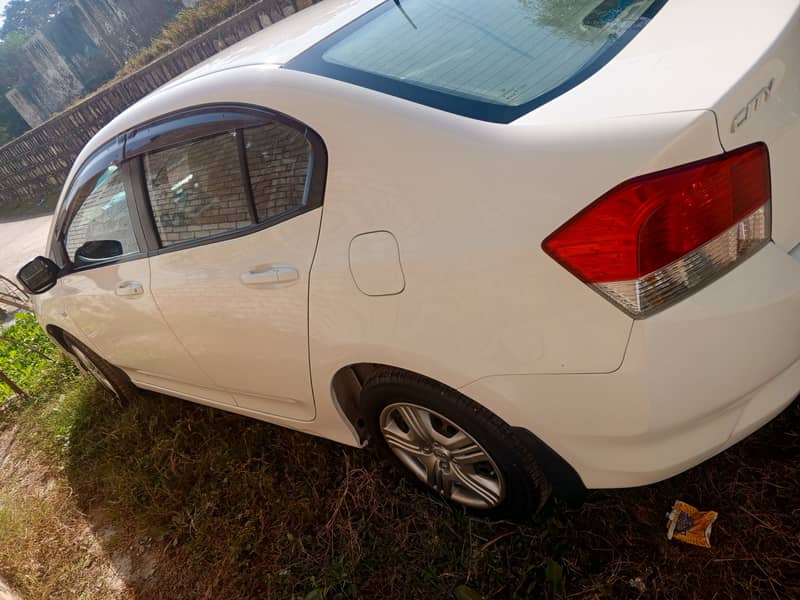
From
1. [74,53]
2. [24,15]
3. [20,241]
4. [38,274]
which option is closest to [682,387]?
[38,274]

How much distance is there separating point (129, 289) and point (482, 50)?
1.76 metres

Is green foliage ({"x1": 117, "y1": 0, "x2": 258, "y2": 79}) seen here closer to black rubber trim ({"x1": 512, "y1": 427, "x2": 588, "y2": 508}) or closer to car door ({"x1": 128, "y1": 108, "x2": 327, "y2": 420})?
car door ({"x1": 128, "y1": 108, "x2": 327, "y2": 420})

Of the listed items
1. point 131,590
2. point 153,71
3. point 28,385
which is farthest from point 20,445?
point 153,71

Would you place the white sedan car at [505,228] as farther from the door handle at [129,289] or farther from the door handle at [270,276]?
the door handle at [129,289]

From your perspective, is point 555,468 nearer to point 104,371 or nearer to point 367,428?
point 367,428

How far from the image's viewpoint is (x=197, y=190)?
194 cm

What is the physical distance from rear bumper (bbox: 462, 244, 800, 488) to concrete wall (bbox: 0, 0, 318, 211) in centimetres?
1095

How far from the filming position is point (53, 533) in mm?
2729

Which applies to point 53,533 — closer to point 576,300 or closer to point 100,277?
point 100,277

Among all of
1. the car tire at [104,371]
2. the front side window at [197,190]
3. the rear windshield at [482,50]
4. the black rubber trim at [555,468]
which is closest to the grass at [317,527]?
the car tire at [104,371]

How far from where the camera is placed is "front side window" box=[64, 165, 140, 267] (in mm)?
2264

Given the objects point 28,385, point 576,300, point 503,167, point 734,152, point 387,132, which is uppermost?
point 387,132

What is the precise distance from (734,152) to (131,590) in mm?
2744

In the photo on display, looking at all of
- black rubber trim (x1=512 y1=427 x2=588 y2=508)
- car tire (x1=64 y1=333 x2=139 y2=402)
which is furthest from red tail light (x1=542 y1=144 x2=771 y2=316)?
car tire (x1=64 y1=333 x2=139 y2=402)
